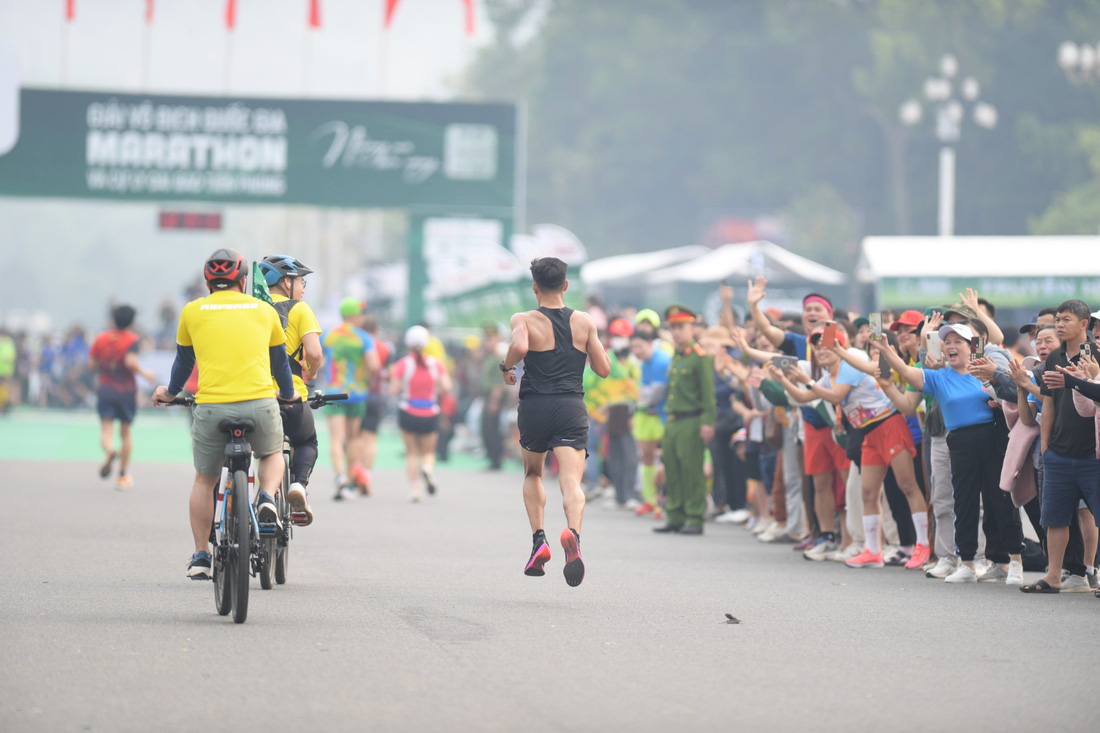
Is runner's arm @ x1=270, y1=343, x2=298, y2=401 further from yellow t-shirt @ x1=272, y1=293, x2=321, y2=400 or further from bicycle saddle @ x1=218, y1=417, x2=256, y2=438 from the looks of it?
yellow t-shirt @ x1=272, y1=293, x2=321, y2=400

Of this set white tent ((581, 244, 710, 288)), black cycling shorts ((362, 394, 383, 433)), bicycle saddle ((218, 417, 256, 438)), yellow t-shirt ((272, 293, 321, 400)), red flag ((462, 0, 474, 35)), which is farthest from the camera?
red flag ((462, 0, 474, 35))

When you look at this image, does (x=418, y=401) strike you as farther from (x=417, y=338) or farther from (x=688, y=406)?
(x=688, y=406)

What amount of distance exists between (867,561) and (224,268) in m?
5.72

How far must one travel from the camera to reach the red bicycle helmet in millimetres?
8852

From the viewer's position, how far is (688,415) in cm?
1456

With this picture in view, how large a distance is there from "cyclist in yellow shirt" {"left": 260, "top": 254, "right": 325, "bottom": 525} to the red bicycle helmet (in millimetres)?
1313

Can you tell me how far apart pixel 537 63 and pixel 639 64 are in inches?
306

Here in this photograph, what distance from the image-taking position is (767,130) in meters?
71.9

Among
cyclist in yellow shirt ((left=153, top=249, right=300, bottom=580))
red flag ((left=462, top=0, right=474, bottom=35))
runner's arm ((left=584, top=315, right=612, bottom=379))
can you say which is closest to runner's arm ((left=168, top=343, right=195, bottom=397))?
cyclist in yellow shirt ((left=153, top=249, right=300, bottom=580))

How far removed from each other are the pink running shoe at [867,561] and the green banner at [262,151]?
22.8 metres

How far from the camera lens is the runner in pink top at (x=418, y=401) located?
18469 millimetres

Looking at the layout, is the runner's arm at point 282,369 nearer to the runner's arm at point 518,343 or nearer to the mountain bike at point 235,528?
the mountain bike at point 235,528

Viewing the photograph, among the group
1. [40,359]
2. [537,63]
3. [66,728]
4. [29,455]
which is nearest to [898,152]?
[537,63]

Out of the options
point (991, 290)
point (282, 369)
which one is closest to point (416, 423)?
point (282, 369)
